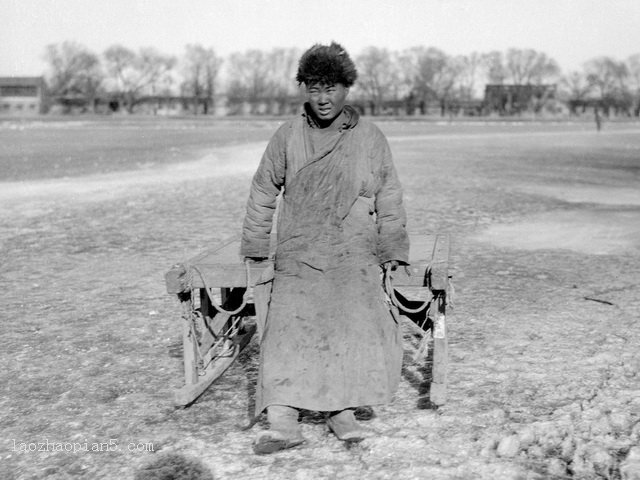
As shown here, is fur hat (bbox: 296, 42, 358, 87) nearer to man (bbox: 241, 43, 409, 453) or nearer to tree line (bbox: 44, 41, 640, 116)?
man (bbox: 241, 43, 409, 453)

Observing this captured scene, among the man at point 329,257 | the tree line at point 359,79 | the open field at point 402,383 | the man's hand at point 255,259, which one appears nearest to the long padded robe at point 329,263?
the man at point 329,257

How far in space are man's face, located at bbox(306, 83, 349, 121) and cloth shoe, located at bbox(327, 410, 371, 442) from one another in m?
1.48

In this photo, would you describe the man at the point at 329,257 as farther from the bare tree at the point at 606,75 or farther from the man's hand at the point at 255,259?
the bare tree at the point at 606,75

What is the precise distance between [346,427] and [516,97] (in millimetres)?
124320

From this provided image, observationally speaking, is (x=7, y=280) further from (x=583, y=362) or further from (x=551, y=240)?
(x=551, y=240)

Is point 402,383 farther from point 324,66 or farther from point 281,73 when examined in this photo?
point 281,73

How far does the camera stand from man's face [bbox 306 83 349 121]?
3.62m

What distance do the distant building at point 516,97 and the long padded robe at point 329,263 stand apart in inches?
4472

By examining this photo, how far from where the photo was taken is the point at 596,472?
3355 millimetres

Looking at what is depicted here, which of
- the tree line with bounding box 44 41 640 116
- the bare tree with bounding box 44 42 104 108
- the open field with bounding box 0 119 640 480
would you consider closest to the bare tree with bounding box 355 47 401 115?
the tree line with bounding box 44 41 640 116

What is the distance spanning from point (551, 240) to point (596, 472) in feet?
22.7

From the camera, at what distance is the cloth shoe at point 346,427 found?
3.60 m

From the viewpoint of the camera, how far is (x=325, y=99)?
362cm

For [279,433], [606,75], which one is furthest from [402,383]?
[606,75]
